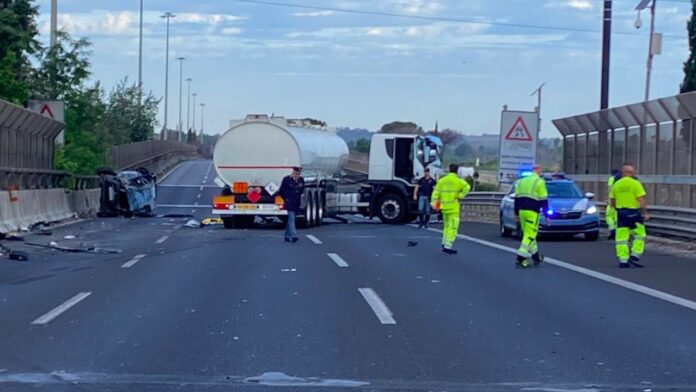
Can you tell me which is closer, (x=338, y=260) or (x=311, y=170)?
(x=338, y=260)

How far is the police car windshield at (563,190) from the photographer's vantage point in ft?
92.0

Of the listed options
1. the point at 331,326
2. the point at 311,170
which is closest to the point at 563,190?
the point at 311,170

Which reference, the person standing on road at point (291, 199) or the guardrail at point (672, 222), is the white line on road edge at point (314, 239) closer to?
the person standing on road at point (291, 199)

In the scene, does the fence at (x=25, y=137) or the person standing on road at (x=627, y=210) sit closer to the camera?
the person standing on road at (x=627, y=210)

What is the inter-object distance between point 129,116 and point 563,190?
56346mm

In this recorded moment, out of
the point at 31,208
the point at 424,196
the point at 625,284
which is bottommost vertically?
the point at 625,284

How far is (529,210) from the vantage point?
19516 mm

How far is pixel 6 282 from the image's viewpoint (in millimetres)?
17000

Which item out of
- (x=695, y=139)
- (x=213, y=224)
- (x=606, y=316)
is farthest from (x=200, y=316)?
(x=213, y=224)

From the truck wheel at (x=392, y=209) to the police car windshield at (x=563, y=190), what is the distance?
32.7ft

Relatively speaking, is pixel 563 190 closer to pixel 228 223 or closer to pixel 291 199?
pixel 291 199

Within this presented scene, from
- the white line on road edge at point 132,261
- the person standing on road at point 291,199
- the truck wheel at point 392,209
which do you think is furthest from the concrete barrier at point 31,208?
the truck wheel at point 392,209

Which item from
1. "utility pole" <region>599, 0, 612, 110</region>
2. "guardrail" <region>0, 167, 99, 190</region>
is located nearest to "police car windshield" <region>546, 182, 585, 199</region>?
"utility pole" <region>599, 0, 612, 110</region>

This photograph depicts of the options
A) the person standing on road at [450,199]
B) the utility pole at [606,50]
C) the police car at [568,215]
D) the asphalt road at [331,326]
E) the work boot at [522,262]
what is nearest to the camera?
the asphalt road at [331,326]
